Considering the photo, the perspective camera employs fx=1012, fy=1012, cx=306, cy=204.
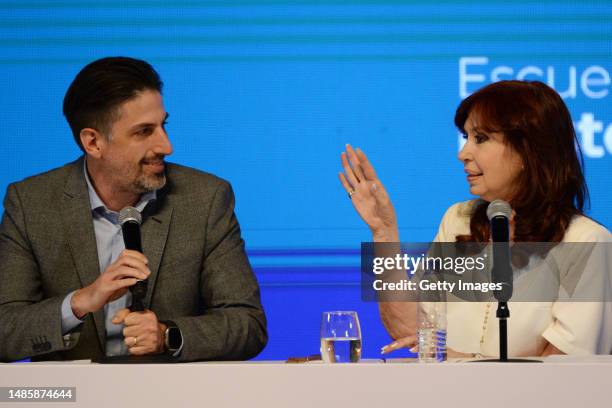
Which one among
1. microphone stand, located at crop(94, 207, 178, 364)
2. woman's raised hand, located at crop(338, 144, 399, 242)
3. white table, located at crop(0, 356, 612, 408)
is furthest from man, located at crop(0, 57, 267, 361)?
white table, located at crop(0, 356, 612, 408)

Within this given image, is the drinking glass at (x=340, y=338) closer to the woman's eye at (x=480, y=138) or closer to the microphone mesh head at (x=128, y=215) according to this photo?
the microphone mesh head at (x=128, y=215)

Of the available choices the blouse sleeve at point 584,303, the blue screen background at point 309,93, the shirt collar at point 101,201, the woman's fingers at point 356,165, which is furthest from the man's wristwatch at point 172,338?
the blue screen background at point 309,93

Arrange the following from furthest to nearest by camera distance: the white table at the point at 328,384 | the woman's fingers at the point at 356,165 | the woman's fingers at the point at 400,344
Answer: the woman's fingers at the point at 356,165 < the woman's fingers at the point at 400,344 < the white table at the point at 328,384

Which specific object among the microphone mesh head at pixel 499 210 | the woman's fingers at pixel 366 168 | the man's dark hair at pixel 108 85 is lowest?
the microphone mesh head at pixel 499 210

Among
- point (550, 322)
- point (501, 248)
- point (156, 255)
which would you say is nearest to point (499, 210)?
point (501, 248)

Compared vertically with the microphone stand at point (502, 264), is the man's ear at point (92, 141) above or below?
above

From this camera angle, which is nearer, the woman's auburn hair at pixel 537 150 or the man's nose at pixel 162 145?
the woman's auburn hair at pixel 537 150

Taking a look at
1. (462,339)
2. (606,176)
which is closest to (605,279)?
(462,339)

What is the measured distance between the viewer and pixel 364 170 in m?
3.20

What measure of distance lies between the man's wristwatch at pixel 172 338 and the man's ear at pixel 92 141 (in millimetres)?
743

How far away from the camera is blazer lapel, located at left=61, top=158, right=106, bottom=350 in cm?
317

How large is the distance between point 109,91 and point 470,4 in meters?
1.69

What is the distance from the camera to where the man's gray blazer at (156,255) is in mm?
3107

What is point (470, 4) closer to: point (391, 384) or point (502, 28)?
point (502, 28)
